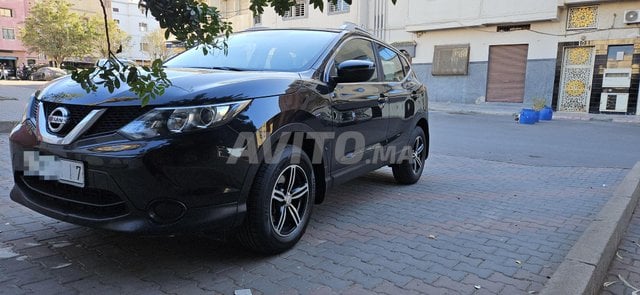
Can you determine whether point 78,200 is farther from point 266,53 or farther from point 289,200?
point 266,53

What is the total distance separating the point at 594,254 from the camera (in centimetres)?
295

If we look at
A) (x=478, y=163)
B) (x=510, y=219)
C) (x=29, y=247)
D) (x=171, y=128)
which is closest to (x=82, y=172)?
(x=171, y=128)

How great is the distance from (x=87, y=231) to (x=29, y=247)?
1.31ft

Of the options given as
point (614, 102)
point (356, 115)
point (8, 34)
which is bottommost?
point (614, 102)

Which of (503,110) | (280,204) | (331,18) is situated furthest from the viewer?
(331,18)

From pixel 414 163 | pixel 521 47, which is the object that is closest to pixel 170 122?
pixel 414 163

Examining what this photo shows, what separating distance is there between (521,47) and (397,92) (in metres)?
18.6

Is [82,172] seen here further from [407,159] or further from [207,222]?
[407,159]

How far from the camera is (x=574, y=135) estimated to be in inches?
469

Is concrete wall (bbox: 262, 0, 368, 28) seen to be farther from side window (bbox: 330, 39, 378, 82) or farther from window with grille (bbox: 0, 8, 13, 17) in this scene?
window with grille (bbox: 0, 8, 13, 17)

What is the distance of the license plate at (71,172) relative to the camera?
8.55ft

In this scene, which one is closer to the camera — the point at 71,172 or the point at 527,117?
the point at 71,172

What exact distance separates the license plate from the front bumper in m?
0.04

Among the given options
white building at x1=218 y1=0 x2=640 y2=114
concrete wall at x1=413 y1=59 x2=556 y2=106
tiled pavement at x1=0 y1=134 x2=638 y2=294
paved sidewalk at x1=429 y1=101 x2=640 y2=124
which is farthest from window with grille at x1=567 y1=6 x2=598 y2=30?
tiled pavement at x1=0 y1=134 x2=638 y2=294
